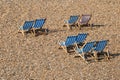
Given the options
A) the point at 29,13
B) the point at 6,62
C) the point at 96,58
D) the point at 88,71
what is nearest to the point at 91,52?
the point at 96,58

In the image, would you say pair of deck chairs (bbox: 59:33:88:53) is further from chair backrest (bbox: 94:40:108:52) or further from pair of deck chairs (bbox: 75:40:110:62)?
chair backrest (bbox: 94:40:108:52)

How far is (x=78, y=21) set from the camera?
21.3 meters

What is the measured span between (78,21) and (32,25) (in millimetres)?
3028

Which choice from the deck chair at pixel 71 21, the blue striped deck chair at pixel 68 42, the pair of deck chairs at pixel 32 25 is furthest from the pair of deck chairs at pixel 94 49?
the deck chair at pixel 71 21

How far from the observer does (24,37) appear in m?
19.2

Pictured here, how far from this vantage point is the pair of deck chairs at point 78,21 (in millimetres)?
20984

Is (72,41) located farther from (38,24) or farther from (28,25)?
(28,25)

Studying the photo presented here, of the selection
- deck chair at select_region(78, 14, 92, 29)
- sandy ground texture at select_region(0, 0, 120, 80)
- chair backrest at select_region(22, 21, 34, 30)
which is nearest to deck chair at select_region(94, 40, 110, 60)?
sandy ground texture at select_region(0, 0, 120, 80)

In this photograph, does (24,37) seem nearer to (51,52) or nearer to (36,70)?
(51,52)

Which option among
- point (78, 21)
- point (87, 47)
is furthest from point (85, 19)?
point (87, 47)

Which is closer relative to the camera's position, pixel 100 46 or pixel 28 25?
pixel 100 46

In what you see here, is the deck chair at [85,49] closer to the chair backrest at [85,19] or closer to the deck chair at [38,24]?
the deck chair at [38,24]

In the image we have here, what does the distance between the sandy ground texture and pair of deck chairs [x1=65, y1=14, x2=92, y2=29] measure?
370 mm

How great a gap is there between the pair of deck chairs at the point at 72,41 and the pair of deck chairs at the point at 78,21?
330cm
